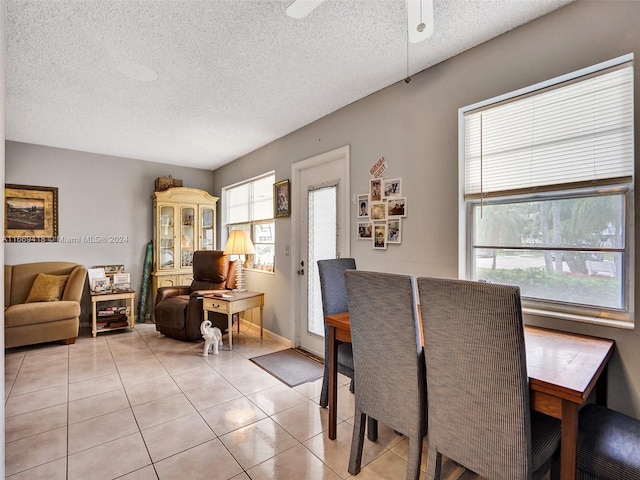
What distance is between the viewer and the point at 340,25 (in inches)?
75.5

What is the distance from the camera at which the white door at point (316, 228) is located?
3.14 metres

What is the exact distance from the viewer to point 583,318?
5.64 feet

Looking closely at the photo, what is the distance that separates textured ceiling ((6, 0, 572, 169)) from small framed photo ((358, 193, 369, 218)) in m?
0.89

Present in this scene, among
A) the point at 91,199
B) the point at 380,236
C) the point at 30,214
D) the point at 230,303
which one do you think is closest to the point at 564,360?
the point at 380,236

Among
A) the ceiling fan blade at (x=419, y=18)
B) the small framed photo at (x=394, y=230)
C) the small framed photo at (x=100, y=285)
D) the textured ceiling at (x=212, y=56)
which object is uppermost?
the textured ceiling at (x=212, y=56)

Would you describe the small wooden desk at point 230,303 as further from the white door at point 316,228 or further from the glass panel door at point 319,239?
the glass panel door at point 319,239

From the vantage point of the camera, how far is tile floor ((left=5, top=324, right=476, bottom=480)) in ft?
5.75

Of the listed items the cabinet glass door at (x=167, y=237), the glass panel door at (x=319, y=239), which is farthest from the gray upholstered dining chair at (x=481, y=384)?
the cabinet glass door at (x=167, y=237)

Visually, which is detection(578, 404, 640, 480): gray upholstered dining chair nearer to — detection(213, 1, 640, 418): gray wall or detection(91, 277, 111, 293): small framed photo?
detection(213, 1, 640, 418): gray wall

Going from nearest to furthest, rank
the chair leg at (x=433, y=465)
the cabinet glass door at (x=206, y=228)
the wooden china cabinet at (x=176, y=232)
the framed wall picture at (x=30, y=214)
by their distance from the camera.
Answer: the chair leg at (x=433, y=465), the framed wall picture at (x=30, y=214), the wooden china cabinet at (x=176, y=232), the cabinet glass door at (x=206, y=228)

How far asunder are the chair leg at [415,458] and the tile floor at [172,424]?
1.05ft

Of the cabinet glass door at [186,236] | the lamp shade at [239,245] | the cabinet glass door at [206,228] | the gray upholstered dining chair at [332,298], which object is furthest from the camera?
the cabinet glass door at [206,228]

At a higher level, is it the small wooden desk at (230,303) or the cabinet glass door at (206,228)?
the cabinet glass door at (206,228)

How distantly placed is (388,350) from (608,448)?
2.81 feet
